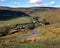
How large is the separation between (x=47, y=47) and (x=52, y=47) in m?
0.84

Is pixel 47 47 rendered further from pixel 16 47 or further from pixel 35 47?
pixel 16 47

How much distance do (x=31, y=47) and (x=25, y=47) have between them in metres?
1.00

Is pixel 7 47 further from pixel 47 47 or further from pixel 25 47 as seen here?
pixel 47 47

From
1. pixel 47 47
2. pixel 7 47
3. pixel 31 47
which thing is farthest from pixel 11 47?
pixel 47 47

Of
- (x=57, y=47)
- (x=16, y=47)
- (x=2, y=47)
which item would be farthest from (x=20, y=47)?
(x=57, y=47)

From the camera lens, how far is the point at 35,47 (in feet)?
114

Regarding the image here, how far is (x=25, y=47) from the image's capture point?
3550cm

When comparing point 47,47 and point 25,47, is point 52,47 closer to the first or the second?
point 47,47

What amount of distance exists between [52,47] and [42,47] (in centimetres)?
163

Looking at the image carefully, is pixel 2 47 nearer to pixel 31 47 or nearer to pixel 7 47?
pixel 7 47

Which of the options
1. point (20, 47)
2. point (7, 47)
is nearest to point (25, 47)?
point (20, 47)

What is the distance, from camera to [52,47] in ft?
115

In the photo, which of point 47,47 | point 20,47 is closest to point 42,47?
point 47,47

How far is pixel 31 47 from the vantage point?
35188mm
